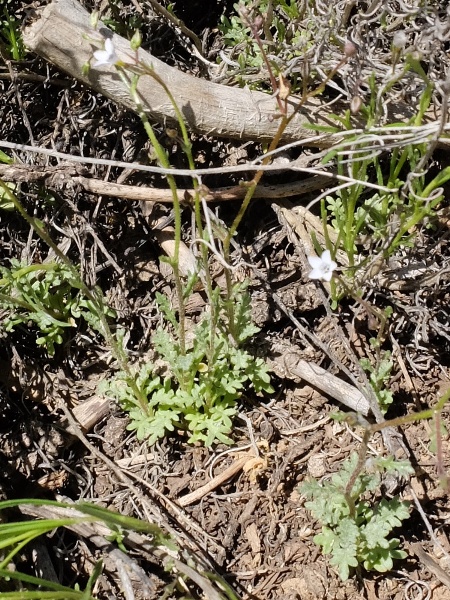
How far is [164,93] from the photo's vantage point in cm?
235

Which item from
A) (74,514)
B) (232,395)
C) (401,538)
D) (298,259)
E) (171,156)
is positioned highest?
(171,156)

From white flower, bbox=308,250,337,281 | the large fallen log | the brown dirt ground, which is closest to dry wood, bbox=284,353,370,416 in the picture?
the brown dirt ground

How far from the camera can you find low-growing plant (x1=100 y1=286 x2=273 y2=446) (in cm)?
229

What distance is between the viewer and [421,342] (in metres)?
2.44

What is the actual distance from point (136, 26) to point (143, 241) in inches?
37.5

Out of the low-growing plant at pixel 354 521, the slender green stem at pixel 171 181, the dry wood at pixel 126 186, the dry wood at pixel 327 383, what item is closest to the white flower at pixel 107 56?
the slender green stem at pixel 171 181

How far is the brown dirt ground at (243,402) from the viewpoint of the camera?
2.21m

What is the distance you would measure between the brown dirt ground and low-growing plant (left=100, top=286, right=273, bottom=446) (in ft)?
0.41

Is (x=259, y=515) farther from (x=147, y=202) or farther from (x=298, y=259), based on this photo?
(x=147, y=202)

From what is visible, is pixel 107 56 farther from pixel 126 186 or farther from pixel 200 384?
pixel 200 384

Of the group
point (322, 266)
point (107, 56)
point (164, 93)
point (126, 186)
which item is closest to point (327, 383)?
point (322, 266)

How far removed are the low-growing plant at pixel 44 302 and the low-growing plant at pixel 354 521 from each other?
1.07 metres

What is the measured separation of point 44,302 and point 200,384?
0.72 metres

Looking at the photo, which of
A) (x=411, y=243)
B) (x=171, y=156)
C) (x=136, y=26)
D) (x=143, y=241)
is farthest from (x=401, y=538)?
(x=136, y=26)
